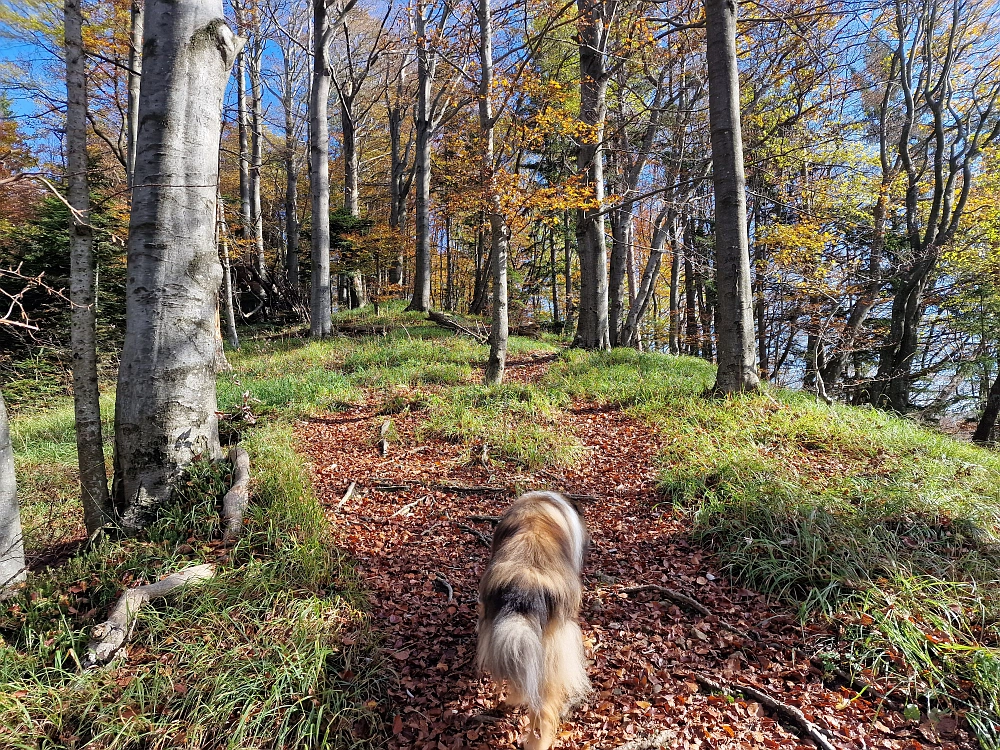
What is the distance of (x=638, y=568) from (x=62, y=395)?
10895 millimetres

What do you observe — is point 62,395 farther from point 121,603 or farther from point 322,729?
point 322,729

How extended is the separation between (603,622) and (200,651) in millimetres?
2416

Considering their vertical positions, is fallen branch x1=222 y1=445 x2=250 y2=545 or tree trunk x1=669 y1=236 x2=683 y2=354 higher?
tree trunk x1=669 y1=236 x2=683 y2=354

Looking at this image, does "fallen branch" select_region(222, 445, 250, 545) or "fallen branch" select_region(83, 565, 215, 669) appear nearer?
"fallen branch" select_region(83, 565, 215, 669)

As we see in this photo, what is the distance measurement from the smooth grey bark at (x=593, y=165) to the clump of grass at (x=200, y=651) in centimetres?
814

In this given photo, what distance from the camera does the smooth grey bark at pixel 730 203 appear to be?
599cm

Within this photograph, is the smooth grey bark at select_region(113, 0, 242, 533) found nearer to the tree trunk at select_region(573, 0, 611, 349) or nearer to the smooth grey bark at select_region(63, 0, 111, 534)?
the smooth grey bark at select_region(63, 0, 111, 534)

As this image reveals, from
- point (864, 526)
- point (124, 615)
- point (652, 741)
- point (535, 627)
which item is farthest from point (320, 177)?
point (652, 741)

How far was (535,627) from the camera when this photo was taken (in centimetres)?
202

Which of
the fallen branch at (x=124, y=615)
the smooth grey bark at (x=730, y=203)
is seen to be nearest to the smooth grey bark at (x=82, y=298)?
the fallen branch at (x=124, y=615)

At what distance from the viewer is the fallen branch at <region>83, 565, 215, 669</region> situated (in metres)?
2.21

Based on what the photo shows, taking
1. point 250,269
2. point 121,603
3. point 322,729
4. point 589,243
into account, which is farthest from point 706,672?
point 250,269

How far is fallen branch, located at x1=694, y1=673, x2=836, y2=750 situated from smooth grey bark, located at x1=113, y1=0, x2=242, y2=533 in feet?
12.3

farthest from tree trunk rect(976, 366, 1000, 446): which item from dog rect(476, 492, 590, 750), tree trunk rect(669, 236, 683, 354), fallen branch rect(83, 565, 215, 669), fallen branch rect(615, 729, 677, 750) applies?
fallen branch rect(83, 565, 215, 669)
